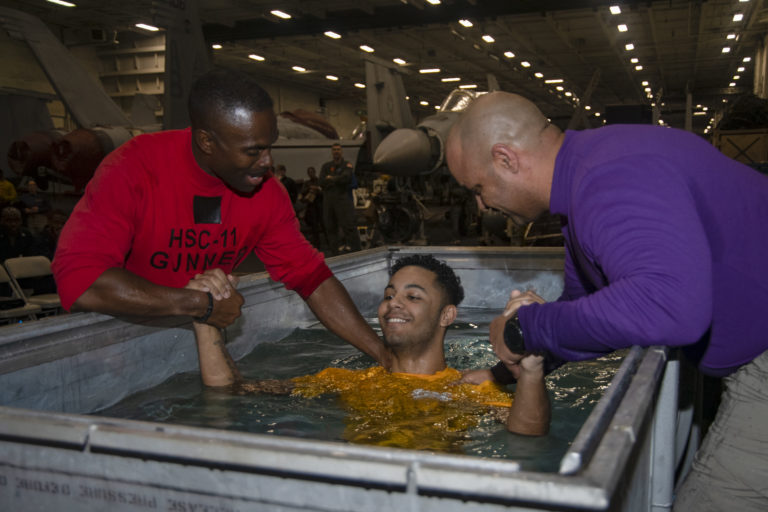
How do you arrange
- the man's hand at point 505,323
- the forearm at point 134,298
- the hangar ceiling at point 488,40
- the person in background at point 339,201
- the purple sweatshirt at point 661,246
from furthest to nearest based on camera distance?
A: the hangar ceiling at point 488,40, the person in background at point 339,201, the forearm at point 134,298, the man's hand at point 505,323, the purple sweatshirt at point 661,246

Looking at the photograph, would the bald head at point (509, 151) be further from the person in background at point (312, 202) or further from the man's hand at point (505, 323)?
the person in background at point (312, 202)

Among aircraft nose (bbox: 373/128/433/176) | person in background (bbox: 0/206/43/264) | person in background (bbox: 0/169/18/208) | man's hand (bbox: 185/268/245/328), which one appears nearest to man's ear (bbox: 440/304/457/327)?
man's hand (bbox: 185/268/245/328)

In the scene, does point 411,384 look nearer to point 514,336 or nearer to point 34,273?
point 514,336

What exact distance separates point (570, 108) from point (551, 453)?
136ft

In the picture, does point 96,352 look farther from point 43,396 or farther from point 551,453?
point 551,453

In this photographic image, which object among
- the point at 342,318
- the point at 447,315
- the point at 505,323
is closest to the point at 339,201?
the point at 342,318

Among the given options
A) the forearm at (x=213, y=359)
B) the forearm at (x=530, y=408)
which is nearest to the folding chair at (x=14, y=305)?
the forearm at (x=213, y=359)

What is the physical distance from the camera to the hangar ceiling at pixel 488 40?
1548 centimetres

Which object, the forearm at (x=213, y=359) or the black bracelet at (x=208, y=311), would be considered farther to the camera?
the forearm at (x=213, y=359)

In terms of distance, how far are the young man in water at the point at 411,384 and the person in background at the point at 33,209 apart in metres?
6.84

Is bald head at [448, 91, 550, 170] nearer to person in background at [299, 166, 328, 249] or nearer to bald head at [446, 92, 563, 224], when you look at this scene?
bald head at [446, 92, 563, 224]

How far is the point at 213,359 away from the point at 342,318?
2.20 ft

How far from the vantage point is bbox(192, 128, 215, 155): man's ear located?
2.56 meters

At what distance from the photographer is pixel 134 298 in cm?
233
